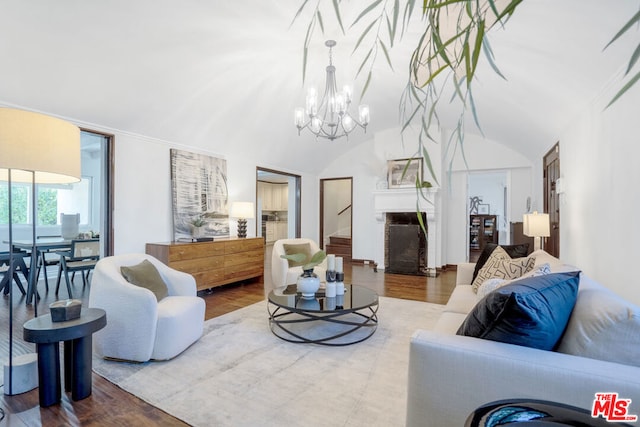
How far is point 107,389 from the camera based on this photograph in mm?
2078

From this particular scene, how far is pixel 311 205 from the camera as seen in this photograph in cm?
794

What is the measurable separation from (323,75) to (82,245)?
13.5 ft

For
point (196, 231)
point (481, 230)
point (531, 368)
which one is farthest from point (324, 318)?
point (481, 230)

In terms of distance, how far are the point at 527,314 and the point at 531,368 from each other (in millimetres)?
197

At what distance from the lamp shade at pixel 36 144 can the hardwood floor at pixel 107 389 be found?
4.55ft

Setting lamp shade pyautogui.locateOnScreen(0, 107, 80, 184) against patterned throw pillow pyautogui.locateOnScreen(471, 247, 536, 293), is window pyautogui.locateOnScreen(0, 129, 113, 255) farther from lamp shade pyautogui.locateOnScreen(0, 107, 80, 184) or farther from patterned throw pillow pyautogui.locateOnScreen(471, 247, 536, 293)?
patterned throw pillow pyautogui.locateOnScreen(471, 247, 536, 293)

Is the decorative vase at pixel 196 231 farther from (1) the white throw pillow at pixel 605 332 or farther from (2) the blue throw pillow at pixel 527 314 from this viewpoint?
(1) the white throw pillow at pixel 605 332

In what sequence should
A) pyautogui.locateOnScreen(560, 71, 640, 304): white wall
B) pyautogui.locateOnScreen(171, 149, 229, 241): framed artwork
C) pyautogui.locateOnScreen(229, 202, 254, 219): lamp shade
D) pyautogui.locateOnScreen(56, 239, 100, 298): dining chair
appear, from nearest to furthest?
1. pyautogui.locateOnScreen(560, 71, 640, 304): white wall
2. pyautogui.locateOnScreen(56, 239, 100, 298): dining chair
3. pyautogui.locateOnScreen(171, 149, 229, 241): framed artwork
4. pyautogui.locateOnScreen(229, 202, 254, 219): lamp shade

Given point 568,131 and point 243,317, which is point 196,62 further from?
point 568,131

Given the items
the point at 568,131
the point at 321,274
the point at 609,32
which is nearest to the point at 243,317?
the point at 321,274

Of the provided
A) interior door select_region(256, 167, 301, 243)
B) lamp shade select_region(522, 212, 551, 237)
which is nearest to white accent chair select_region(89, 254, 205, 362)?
lamp shade select_region(522, 212, 551, 237)

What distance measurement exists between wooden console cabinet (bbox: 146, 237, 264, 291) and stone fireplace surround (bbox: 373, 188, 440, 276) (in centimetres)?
264

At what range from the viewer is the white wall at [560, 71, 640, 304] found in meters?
→ 2.28

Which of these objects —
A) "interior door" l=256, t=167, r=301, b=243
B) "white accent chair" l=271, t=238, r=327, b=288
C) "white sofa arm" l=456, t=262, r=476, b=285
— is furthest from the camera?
"interior door" l=256, t=167, r=301, b=243
